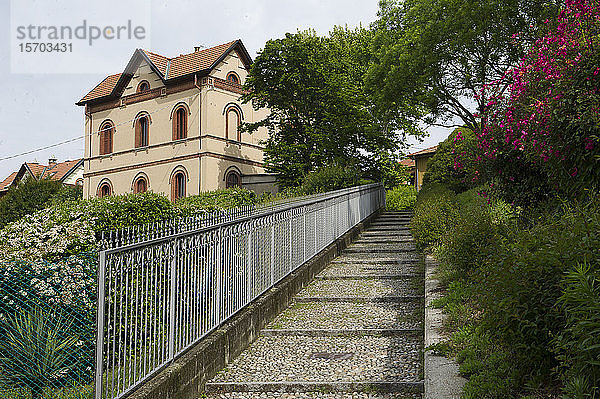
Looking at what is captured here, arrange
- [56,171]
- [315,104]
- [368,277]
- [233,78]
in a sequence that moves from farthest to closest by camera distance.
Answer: [56,171], [233,78], [315,104], [368,277]

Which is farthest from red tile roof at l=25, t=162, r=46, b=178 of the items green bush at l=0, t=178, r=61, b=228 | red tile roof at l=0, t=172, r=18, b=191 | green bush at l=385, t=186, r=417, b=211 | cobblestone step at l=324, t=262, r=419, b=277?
cobblestone step at l=324, t=262, r=419, b=277

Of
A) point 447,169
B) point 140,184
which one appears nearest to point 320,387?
point 447,169

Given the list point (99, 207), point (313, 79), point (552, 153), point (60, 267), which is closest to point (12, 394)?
point (60, 267)

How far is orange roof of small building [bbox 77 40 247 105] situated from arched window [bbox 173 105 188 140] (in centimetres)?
213

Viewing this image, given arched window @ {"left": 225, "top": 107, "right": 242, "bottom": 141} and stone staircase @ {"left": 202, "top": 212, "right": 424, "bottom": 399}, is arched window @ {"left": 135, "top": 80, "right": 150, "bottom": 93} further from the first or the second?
stone staircase @ {"left": 202, "top": 212, "right": 424, "bottom": 399}

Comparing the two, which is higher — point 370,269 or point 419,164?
point 419,164

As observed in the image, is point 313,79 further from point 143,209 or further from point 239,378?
point 239,378

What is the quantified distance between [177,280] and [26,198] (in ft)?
71.6

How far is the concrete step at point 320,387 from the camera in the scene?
5348 mm

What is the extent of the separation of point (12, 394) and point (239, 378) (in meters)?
2.17

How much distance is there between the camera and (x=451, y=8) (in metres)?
17.8

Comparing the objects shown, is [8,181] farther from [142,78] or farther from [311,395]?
[311,395]

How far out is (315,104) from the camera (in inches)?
1084

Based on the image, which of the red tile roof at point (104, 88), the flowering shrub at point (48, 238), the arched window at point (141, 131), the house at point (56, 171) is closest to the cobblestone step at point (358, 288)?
the flowering shrub at point (48, 238)
